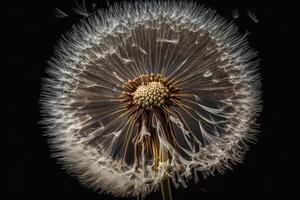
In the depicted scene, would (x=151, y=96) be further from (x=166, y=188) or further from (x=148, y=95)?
(x=166, y=188)

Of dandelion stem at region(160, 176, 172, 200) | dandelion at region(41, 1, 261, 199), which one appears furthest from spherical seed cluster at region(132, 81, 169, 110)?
dandelion stem at region(160, 176, 172, 200)

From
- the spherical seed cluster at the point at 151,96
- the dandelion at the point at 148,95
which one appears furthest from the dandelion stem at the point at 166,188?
the spherical seed cluster at the point at 151,96

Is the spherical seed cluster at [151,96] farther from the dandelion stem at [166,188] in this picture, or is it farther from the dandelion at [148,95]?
the dandelion stem at [166,188]

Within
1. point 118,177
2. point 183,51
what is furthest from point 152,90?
point 118,177

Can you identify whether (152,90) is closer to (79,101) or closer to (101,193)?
(79,101)

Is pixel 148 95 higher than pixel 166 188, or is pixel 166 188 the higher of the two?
pixel 148 95

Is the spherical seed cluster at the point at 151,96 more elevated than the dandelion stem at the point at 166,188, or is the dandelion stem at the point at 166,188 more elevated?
the spherical seed cluster at the point at 151,96

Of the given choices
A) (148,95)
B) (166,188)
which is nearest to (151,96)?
(148,95)

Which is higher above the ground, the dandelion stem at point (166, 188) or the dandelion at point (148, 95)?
the dandelion at point (148, 95)
